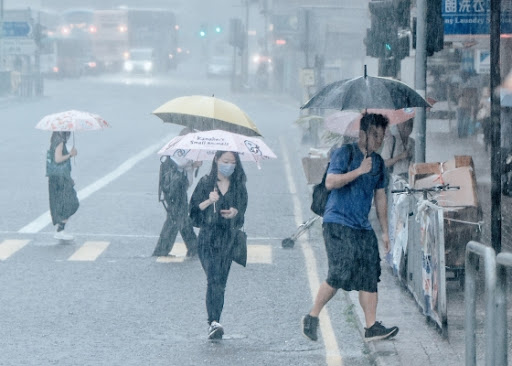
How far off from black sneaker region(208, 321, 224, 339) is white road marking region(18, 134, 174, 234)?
620 centimetres

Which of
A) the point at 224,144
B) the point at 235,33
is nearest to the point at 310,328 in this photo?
the point at 224,144

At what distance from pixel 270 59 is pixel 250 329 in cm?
6447

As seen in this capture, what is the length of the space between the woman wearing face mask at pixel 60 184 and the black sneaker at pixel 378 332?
237 inches

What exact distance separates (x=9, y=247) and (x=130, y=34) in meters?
Result: 72.2

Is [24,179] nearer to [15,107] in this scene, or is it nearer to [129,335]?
[129,335]

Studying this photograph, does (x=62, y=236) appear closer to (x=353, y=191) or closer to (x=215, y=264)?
(x=215, y=264)

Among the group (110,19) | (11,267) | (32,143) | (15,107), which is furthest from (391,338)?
(110,19)

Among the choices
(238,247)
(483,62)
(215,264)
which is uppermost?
(483,62)

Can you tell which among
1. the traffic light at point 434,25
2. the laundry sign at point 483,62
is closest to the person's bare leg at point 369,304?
the traffic light at point 434,25

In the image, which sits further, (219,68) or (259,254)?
(219,68)

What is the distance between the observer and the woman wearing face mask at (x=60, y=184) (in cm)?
1324

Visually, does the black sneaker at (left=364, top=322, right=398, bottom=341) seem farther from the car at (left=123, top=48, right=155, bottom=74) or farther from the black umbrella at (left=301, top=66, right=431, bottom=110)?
the car at (left=123, top=48, right=155, bottom=74)

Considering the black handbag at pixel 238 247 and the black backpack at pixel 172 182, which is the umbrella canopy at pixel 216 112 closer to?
the black handbag at pixel 238 247

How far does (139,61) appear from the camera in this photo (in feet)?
268
